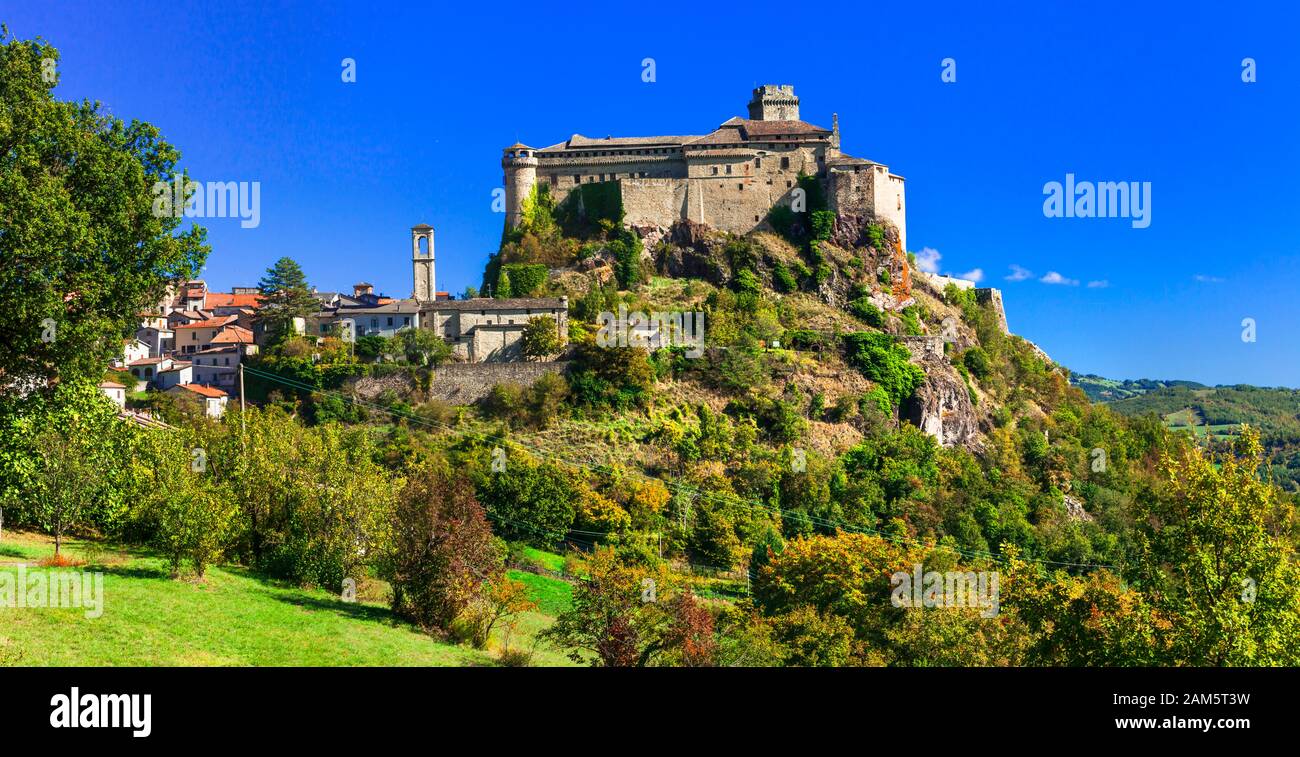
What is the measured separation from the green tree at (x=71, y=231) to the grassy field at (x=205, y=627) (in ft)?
16.3

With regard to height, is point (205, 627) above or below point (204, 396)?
below

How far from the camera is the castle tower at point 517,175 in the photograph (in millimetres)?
70062

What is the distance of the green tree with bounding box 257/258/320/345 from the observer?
59.3 meters

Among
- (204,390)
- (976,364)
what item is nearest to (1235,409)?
(976,364)

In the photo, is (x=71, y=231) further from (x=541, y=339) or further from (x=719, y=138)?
(x=719, y=138)

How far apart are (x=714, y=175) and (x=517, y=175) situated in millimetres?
13274

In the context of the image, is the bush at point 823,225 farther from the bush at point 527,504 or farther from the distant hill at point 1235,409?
the distant hill at point 1235,409

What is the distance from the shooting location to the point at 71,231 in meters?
22.7

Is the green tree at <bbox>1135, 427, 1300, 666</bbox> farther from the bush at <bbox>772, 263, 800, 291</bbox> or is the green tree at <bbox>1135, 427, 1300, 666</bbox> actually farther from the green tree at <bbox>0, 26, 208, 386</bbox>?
the bush at <bbox>772, 263, 800, 291</bbox>

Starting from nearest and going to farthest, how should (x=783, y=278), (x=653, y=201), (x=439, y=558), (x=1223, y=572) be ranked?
1. (x=1223, y=572)
2. (x=439, y=558)
3. (x=783, y=278)
4. (x=653, y=201)

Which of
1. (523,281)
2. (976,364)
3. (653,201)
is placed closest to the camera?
(523,281)

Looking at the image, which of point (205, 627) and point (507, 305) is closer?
point (205, 627)

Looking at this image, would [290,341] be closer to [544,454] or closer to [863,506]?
[544,454]

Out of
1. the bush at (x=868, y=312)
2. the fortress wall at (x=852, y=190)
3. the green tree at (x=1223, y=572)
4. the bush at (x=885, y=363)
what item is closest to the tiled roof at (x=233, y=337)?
the bush at (x=885, y=363)
